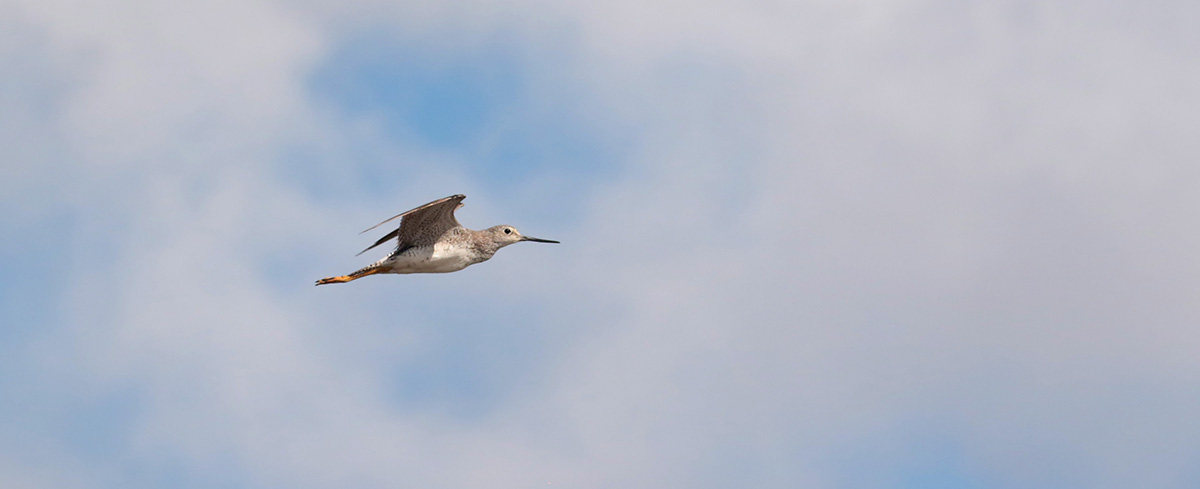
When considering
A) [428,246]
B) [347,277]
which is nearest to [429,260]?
[428,246]

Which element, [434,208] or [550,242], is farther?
[550,242]

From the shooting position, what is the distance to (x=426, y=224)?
33.7 metres

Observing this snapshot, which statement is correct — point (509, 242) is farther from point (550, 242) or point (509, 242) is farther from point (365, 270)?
point (365, 270)

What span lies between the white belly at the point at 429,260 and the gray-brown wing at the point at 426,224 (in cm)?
24

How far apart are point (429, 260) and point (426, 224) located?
3.03ft

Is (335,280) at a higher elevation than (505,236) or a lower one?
lower

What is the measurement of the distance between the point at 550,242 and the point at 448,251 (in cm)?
316

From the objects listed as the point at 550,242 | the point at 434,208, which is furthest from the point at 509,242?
the point at 434,208

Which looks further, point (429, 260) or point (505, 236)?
point (505, 236)

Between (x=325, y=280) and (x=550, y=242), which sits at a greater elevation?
(x=550, y=242)

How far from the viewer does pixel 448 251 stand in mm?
34156

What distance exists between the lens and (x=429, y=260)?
33969 mm

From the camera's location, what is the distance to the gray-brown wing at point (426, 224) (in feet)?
109

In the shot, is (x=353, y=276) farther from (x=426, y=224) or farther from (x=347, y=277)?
(x=426, y=224)
